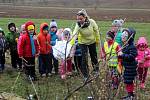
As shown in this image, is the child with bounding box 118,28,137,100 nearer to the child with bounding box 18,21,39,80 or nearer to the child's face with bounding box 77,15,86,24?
the child's face with bounding box 77,15,86,24

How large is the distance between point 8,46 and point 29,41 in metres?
1.67

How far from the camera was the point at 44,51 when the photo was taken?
1023 centimetres

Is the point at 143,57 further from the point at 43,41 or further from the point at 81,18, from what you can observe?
the point at 43,41

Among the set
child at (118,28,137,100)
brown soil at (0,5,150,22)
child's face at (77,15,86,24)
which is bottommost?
child at (118,28,137,100)

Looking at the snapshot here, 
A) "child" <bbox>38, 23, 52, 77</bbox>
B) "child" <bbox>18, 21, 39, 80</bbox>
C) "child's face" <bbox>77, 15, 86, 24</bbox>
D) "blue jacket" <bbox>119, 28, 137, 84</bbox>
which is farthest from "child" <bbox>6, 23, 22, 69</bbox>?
"blue jacket" <bbox>119, 28, 137, 84</bbox>

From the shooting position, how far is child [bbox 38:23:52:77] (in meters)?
10.1

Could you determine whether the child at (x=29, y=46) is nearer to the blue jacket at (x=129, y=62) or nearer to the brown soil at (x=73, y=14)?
the blue jacket at (x=129, y=62)

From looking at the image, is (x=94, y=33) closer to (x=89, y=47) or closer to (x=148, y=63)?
(x=89, y=47)

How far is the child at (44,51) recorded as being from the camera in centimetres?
1011

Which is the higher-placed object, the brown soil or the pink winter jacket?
the brown soil

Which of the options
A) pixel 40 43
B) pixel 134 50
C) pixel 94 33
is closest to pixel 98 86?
pixel 134 50

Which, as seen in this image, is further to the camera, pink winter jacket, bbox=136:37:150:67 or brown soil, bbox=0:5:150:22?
brown soil, bbox=0:5:150:22

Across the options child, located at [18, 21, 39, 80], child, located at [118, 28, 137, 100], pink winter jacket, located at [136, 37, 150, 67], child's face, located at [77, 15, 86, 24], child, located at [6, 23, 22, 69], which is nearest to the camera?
child, located at [118, 28, 137, 100]

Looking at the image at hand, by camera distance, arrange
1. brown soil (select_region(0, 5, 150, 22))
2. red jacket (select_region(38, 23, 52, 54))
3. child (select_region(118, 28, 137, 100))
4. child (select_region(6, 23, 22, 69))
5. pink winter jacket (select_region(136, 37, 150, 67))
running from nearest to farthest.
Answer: child (select_region(118, 28, 137, 100)) → pink winter jacket (select_region(136, 37, 150, 67)) → red jacket (select_region(38, 23, 52, 54)) → child (select_region(6, 23, 22, 69)) → brown soil (select_region(0, 5, 150, 22))
